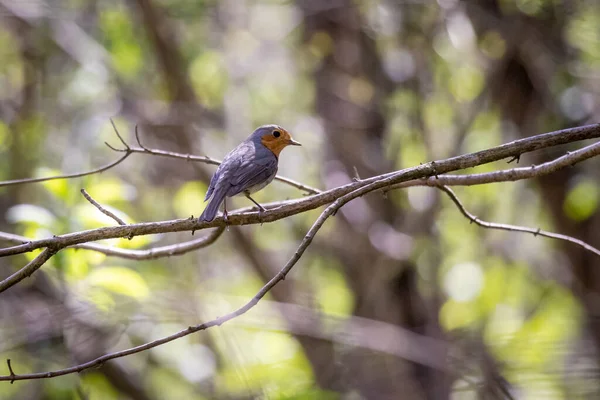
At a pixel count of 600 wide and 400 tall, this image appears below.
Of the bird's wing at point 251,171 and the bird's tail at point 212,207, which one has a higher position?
the bird's wing at point 251,171

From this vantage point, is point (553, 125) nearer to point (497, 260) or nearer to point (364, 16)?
point (497, 260)

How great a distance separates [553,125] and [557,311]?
2.24 meters

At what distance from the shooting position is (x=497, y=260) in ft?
24.0

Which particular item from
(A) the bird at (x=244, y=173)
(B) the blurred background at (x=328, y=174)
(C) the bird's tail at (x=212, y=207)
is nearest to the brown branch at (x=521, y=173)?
(C) the bird's tail at (x=212, y=207)

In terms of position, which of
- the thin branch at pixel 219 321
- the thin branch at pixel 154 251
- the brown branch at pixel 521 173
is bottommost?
the thin branch at pixel 219 321

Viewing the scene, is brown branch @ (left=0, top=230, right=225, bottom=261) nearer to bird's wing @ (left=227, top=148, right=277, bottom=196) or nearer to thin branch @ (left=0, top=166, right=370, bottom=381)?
bird's wing @ (left=227, top=148, right=277, bottom=196)

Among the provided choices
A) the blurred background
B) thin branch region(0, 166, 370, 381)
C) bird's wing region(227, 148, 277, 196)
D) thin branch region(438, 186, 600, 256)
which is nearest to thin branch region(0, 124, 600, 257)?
thin branch region(0, 166, 370, 381)

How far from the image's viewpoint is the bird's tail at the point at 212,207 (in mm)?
3012

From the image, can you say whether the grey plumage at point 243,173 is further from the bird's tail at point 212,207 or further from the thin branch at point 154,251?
the thin branch at point 154,251

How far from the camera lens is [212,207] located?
3.33 m

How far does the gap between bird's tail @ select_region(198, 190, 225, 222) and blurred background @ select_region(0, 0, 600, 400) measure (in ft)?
6.16

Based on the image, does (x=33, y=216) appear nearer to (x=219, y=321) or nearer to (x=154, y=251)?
(x=154, y=251)

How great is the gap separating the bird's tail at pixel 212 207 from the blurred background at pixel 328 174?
1877 millimetres

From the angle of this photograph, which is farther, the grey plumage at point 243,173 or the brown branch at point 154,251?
the grey plumage at point 243,173
